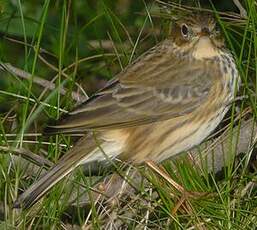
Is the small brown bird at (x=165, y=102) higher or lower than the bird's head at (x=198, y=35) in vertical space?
lower

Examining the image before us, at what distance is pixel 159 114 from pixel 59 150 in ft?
1.68

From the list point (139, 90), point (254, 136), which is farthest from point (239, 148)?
point (139, 90)

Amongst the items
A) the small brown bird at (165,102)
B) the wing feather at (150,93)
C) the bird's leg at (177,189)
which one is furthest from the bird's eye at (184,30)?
the bird's leg at (177,189)

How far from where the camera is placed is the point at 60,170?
5.37 m


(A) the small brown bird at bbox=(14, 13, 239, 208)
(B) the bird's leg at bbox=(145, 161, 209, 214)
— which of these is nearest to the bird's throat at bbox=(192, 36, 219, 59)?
(A) the small brown bird at bbox=(14, 13, 239, 208)

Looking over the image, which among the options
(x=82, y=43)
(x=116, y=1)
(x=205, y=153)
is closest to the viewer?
(x=205, y=153)

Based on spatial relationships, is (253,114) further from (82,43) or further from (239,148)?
(82,43)

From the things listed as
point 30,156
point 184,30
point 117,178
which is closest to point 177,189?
point 117,178

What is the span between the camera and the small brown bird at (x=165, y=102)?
5617mm

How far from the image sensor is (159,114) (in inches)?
226

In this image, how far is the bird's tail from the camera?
5.25 metres

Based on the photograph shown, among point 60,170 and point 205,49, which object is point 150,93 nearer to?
point 205,49

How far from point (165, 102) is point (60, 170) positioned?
0.68 meters

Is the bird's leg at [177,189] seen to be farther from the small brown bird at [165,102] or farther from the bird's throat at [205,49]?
the bird's throat at [205,49]
